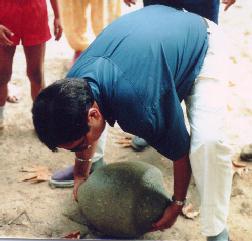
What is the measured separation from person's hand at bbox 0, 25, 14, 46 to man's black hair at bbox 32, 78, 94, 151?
48.3 inches

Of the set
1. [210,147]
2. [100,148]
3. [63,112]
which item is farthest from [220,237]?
[63,112]

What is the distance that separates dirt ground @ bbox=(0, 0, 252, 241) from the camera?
284 centimetres

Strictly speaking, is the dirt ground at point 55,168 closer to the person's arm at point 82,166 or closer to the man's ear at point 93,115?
the person's arm at point 82,166

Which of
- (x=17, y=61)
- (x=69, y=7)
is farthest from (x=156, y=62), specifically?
(x=17, y=61)

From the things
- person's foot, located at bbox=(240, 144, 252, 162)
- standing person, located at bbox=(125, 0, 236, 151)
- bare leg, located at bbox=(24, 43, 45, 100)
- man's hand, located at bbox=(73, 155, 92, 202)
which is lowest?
person's foot, located at bbox=(240, 144, 252, 162)

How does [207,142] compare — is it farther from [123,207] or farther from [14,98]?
[14,98]

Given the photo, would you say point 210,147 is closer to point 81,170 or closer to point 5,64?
point 81,170

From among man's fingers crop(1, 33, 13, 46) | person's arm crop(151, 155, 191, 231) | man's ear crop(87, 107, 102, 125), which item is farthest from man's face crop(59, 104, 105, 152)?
man's fingers crop(1, 33, 13, 46)

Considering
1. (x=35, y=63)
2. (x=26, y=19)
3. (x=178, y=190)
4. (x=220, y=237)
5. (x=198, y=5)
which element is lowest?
(x=220, y=237)

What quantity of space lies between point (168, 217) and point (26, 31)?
66.1 inches

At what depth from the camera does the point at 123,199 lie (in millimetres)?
2537

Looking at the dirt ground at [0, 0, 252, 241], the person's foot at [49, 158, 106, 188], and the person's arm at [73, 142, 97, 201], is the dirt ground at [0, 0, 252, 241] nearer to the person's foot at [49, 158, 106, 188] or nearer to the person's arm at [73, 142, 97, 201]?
the person's foot at [49, 158, 106, 188]

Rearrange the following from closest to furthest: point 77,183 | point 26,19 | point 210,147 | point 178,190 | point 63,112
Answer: point 63,112
point 210,147
point 178,190
point 77,183
point 26,19

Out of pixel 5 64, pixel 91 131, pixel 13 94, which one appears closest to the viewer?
pixel 91 131
